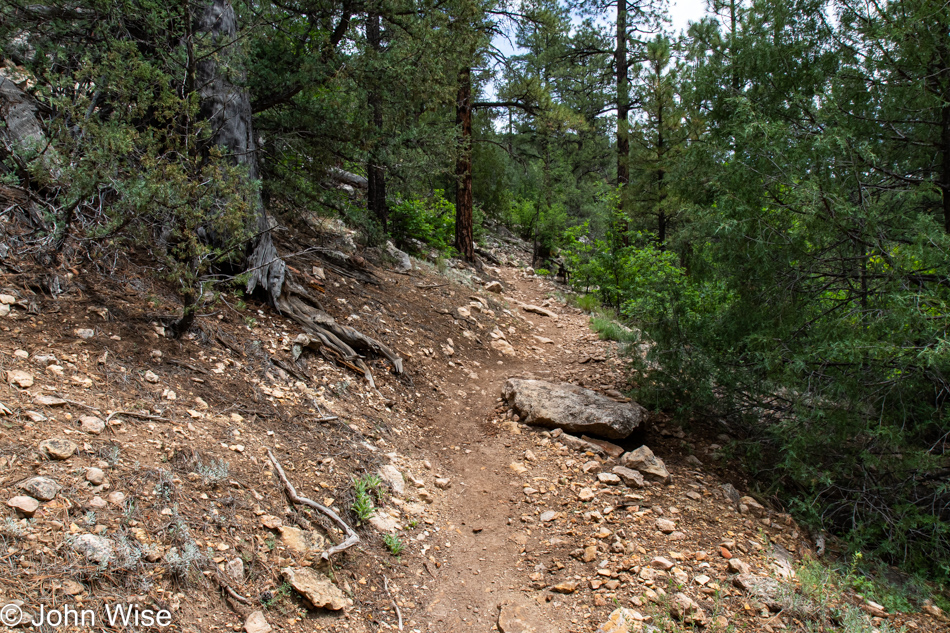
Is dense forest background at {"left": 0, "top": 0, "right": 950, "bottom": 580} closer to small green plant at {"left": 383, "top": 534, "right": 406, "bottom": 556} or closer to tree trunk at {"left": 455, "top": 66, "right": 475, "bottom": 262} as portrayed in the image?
small green plant at {"left": 383, "top": 534, "right": 406, "bottom": 556}

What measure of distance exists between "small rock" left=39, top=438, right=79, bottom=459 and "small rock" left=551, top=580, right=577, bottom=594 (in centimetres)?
281

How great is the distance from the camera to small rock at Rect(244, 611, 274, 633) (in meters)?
2.36

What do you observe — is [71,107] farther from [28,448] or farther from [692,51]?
[692,51]

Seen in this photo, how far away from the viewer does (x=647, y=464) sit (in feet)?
15.0

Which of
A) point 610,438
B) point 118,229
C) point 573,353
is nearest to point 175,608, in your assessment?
point 118,229

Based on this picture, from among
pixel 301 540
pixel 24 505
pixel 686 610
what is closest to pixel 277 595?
pixel 301 540

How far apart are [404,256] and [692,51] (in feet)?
18.2

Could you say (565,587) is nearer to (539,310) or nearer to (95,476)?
(95,476)

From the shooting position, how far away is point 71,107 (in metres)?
3.46

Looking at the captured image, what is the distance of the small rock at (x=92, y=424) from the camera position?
2.85m

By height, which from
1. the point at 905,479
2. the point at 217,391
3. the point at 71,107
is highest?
the point at 71,107

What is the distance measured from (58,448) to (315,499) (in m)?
1.39

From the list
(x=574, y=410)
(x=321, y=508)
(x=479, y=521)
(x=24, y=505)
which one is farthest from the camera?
(x=574, y=410)

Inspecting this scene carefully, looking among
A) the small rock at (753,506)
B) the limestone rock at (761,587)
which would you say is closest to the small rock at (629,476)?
the small rock at (753,506)
